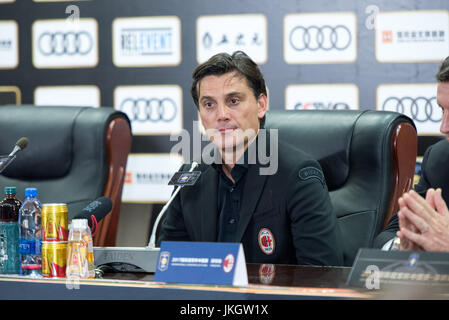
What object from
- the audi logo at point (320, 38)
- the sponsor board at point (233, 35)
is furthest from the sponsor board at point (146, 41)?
the audi logo at point (320, 38)

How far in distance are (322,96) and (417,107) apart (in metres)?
0.45

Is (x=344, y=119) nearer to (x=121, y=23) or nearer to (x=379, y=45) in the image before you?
(x=379, y=45)

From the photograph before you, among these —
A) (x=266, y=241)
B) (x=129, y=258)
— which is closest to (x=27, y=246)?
(x=129, y=258)

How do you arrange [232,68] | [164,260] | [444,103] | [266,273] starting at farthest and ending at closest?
[232,68]
[444,103]
[266,273]
[164,260]

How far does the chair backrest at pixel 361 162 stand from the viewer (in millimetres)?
2176

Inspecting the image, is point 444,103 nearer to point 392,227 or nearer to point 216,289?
point 392,227

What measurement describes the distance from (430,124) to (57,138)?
1.72 metres

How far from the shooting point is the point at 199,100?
204 cm

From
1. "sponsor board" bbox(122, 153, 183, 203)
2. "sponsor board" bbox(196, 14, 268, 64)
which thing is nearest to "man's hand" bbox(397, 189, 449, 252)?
"sponsor board" bbox(196, 14, 268, 64)

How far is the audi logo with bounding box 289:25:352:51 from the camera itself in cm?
301

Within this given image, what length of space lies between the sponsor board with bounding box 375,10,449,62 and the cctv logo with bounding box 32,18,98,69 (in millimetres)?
1486

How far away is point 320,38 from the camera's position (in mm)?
3053
